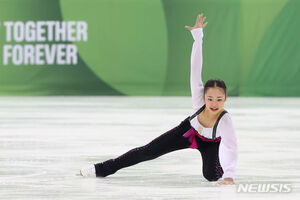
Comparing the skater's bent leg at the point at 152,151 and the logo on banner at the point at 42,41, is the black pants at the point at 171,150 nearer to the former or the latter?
the skater's bent leg at the point at 152,151

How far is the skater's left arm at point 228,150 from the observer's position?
5301 millimetres

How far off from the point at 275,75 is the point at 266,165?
1104cm

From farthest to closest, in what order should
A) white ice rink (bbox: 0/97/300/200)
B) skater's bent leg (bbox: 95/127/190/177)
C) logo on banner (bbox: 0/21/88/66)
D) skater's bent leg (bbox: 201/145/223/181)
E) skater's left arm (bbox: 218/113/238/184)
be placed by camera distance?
1. logo on banner (bbox: 0/21/88/66)
2. skater's bent leg (bbox: 95/127/190/177)
3. skater's bent leg (bbox: 201/145/223/181)
4. skater's left arm (bbox: 218/113/238/184)
5. white ice rink (bbox: 0/97/300/200)

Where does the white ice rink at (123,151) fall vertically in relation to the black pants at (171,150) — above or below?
below

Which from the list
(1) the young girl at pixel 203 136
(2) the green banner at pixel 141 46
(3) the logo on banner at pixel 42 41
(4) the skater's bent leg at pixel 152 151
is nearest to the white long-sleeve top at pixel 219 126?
(1) the young girl at pixel 203 136

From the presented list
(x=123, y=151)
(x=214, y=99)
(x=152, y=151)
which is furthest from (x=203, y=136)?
(x=123, y=151)

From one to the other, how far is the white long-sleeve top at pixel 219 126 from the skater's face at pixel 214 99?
0.09 metres

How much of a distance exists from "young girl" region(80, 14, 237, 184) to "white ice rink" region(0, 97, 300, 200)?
0.11 m

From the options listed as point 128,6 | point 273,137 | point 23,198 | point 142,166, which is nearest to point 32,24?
point 128,6

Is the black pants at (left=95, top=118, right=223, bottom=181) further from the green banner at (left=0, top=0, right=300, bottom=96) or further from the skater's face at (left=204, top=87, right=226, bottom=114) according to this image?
the green banner at (left=0, top=0, right=300, bottom=96)

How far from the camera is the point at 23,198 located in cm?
481

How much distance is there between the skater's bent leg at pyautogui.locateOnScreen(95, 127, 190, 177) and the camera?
18.5 feet

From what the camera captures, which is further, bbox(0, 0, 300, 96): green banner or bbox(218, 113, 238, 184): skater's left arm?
bbox(0, 0, 300, 96): green banner

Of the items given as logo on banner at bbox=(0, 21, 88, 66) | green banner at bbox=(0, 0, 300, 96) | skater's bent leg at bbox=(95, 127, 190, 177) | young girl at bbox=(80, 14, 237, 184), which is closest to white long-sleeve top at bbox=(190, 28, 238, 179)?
young girl at bbox=(80, 14, 237, 184)
